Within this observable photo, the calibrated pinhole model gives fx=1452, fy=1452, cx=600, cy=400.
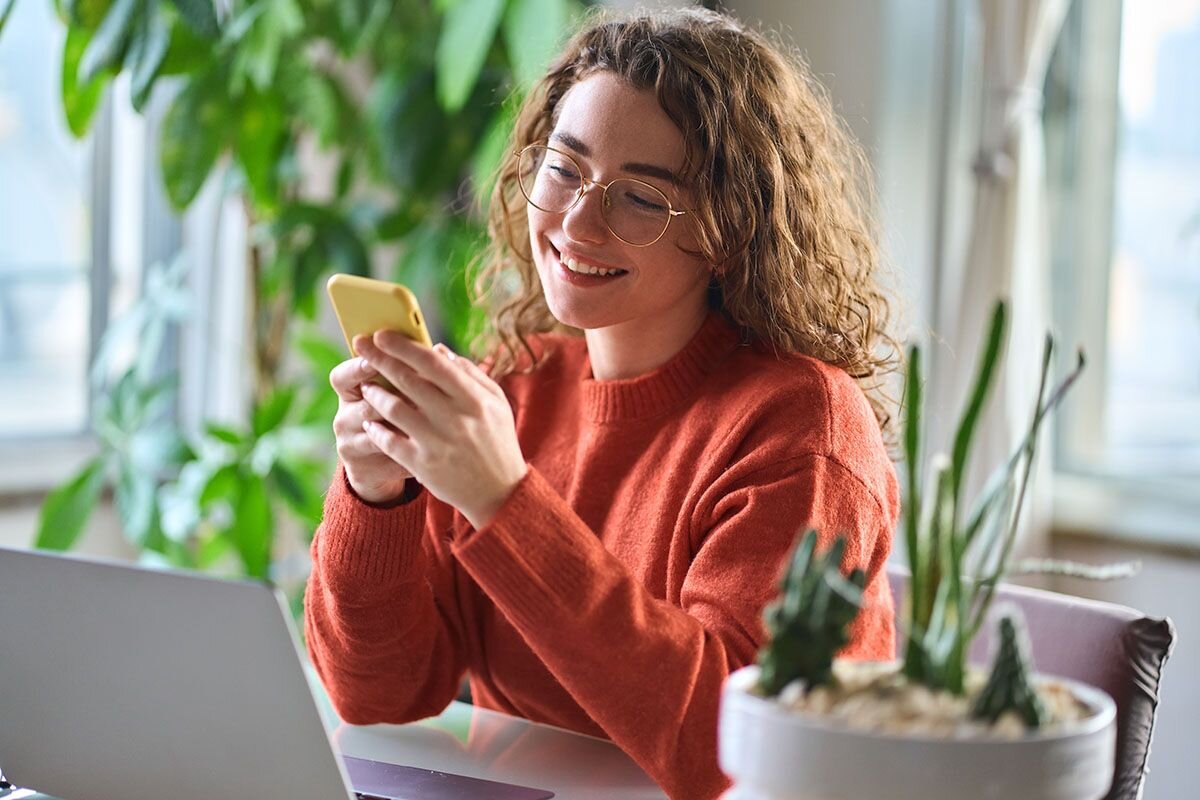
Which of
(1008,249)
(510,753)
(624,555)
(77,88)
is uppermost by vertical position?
(77,88)

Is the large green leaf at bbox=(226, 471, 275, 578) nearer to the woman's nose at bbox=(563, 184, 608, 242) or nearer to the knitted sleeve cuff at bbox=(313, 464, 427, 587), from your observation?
the knitted sleeve cuff at bbox=(313, 464, 427, 587)

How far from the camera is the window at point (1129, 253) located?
103 inches

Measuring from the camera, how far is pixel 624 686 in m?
1.06

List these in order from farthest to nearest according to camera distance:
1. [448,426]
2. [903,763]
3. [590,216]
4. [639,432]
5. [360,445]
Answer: [639,432] → [590,216] → [360,445] → [448,426] → [903,763]

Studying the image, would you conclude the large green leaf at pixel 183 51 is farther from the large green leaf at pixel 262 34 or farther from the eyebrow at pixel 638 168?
the eyebrow at pixel 638 168

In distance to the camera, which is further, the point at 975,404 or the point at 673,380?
the point at 673,380

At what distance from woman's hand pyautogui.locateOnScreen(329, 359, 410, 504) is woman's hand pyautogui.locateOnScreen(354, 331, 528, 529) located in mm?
57

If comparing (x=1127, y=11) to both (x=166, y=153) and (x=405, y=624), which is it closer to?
(x=166, y=153)

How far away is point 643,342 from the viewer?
1.41 meters

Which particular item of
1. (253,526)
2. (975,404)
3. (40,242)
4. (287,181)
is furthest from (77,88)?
(975,404)

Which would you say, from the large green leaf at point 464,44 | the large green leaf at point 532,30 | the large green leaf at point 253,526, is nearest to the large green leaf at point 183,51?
the large green leaf at point 464,44

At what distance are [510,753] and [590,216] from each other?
0.47 metres

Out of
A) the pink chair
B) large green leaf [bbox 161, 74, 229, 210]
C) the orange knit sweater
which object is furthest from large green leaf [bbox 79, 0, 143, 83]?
the pink chair

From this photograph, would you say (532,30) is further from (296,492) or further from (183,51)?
(296,492)
